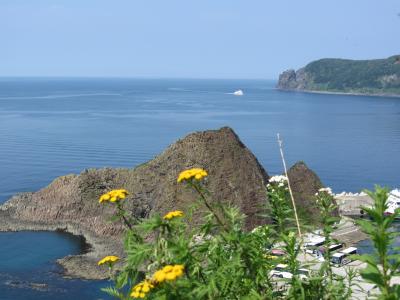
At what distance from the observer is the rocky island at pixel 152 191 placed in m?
58.2

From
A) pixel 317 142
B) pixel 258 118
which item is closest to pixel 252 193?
pixel 317 142

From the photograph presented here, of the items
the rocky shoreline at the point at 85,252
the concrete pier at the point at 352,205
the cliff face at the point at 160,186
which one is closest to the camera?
the rocky shoreline at the point at 85,252

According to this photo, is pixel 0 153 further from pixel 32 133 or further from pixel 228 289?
pixel 228 289

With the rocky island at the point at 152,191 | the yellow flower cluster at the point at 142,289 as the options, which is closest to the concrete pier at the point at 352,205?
the rocky island at the point at 152,191

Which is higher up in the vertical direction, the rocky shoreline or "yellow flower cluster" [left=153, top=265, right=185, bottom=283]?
"yellow flower cluster" [left=153, top=265, right=185, bottom=283]

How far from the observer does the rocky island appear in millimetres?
58188

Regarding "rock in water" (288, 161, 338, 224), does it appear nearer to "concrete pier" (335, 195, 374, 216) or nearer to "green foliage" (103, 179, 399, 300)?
"concrete pier" (335, 195, 374, 216)

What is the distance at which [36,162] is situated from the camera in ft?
347

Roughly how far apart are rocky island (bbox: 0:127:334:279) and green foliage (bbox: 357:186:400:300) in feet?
154

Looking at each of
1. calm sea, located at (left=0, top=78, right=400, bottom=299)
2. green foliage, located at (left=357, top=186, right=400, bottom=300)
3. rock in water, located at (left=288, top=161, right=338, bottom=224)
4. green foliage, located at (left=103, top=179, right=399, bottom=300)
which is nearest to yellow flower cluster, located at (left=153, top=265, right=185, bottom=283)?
green foliage, located at (left=103, top=179, right=399, bottom=300)

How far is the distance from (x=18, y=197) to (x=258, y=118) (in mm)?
135040

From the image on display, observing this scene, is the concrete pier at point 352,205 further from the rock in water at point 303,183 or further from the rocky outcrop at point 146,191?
the rocky outcrop at point 146,191

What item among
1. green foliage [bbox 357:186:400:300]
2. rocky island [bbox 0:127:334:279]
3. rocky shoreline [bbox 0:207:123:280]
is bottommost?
rocky shoreline [bbox 0:207:123:280]

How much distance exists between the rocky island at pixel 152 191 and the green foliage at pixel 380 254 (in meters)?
46.9
